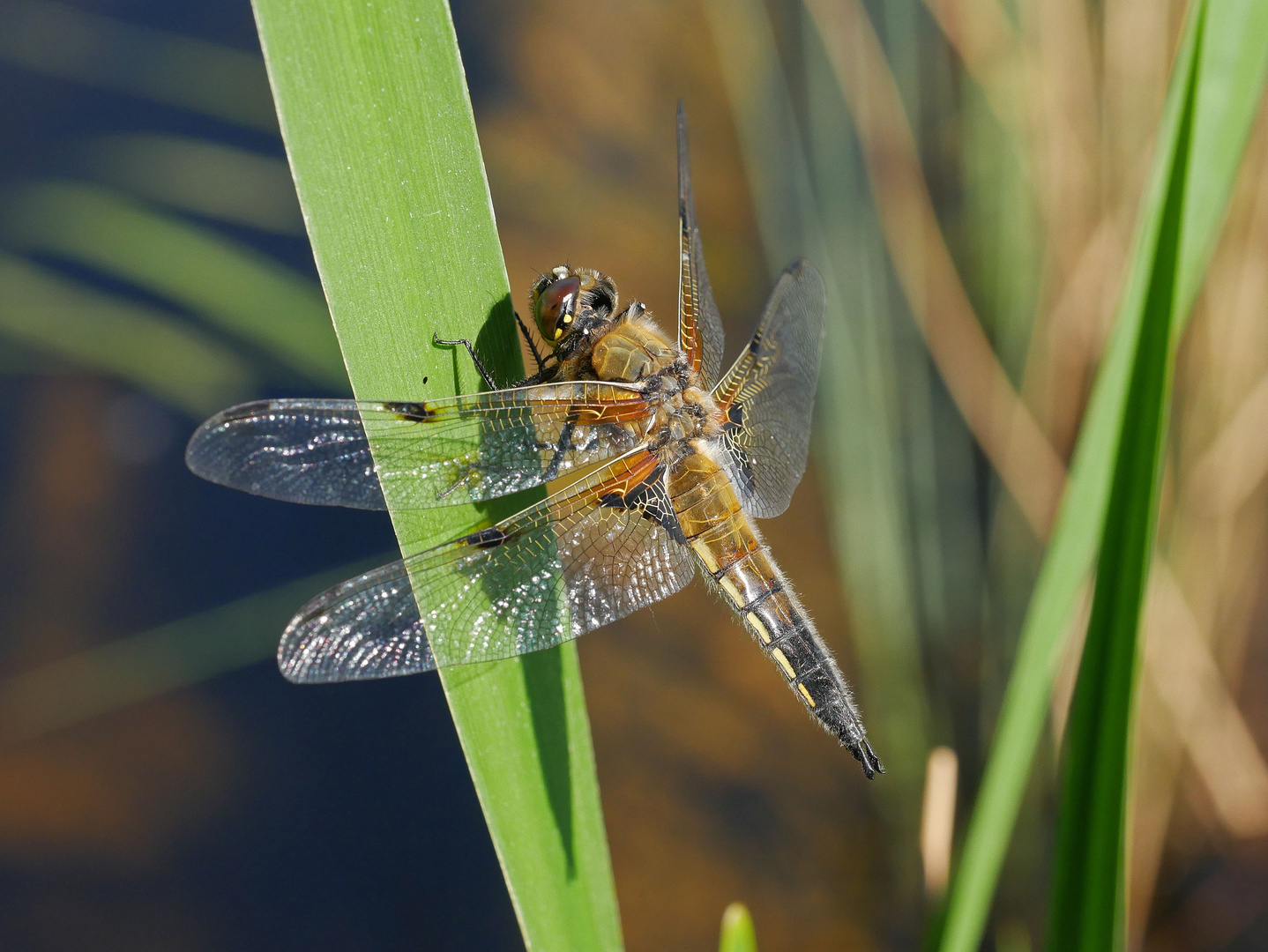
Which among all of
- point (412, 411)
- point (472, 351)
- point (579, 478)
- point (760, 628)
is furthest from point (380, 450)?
point (760, 628)

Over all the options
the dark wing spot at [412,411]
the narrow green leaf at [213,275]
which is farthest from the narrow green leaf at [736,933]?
the narrow green leaf at [213,275]

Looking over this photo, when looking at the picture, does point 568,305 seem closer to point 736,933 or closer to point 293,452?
point 293,452

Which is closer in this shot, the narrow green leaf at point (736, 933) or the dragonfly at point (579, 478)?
the narrow green leaf at point (736, 933)

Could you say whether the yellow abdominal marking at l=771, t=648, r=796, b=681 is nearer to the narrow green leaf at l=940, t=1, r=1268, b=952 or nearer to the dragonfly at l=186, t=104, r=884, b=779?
the dragonfly at l=186, t=104, r=884, b=779

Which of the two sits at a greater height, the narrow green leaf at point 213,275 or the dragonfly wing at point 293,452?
the narrow green leaf at point 213,275

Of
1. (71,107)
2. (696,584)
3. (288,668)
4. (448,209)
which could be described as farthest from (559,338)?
(71,107)

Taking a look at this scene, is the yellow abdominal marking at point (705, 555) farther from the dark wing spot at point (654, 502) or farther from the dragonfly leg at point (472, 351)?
the dragonfly leg at point (472, 351)

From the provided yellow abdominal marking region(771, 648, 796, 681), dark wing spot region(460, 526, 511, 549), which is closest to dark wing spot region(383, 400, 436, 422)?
dark wing spot region(460, 526, 511, 549)
